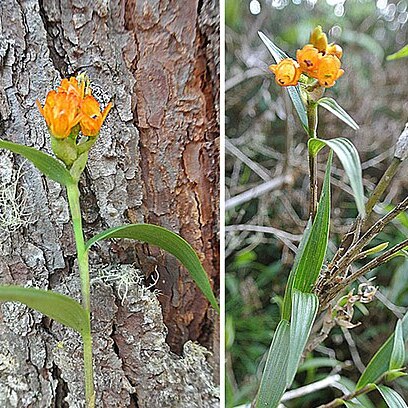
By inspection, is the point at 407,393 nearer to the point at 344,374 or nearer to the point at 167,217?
the point at 344,374

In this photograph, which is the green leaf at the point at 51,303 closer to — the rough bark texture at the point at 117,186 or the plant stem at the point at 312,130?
the rough bark texture at the point at 117,186

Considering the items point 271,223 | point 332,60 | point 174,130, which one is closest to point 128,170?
point 174,130

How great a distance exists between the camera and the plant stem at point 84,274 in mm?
363

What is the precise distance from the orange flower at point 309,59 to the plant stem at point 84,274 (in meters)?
0.15

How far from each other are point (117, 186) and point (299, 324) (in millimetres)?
167

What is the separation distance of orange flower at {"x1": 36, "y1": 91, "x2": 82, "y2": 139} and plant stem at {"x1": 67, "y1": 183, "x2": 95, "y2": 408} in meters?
0.04

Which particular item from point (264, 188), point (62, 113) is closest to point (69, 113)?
point (62, 113)

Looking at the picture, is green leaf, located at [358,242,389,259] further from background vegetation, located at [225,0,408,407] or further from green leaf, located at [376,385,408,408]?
background vegetation, located at [225,0,408,407]

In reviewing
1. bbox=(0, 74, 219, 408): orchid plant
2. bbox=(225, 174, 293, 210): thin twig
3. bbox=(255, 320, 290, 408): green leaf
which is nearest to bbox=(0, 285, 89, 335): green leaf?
bbox=(0, 74, 219, 408): orchid plant

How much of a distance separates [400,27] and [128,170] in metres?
0.78

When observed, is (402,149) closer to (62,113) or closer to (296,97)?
(296,97)

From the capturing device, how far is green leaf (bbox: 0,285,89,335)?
313 millimetres

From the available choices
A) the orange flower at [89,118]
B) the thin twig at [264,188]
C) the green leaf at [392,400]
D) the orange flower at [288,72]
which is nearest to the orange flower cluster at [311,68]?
the orange flower at [288,72]

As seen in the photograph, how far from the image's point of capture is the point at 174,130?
0.43 meters
